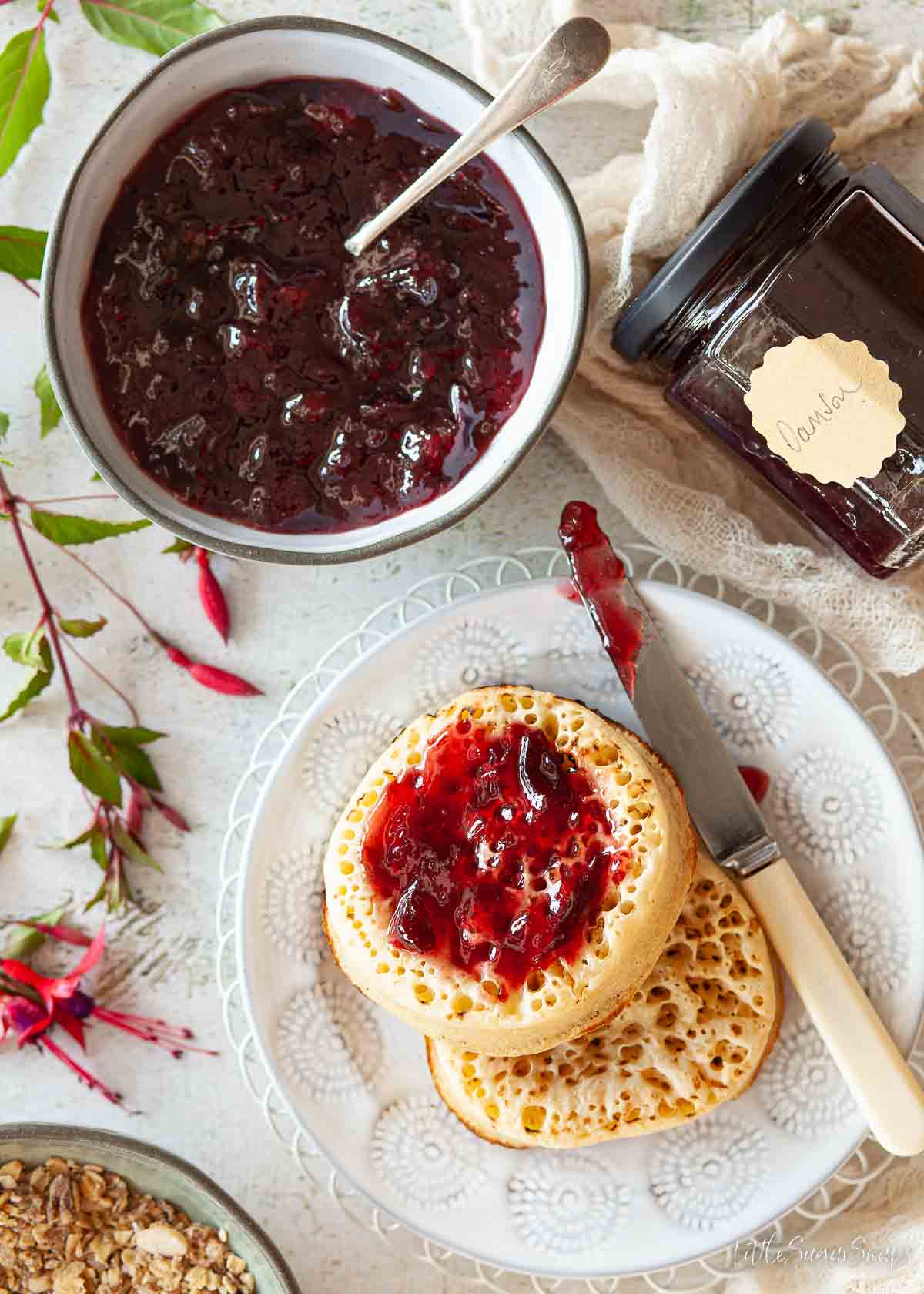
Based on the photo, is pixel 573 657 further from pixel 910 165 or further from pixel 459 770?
pixel 910 165

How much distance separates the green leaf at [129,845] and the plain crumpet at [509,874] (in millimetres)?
507

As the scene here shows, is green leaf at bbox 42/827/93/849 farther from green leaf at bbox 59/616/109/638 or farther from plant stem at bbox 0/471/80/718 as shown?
green leaf at bbox 59/616/109/638

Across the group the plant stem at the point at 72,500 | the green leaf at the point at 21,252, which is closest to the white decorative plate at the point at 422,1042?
the plant stem at the point at 72,500

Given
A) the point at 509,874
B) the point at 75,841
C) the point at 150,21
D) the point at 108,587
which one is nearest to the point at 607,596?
the point at 509,874

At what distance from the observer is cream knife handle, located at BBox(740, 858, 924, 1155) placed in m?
2.06

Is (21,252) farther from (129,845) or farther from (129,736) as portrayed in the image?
(129,845)

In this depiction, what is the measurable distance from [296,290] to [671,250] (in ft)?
2.23

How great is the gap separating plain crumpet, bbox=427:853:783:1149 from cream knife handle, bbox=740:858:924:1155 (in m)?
0.05

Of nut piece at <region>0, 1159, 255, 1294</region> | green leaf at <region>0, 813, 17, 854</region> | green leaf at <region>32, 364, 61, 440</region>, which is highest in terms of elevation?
green leaf at <region>32, 364, 61, 440</region>

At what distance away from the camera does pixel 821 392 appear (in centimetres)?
185

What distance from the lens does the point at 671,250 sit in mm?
2072

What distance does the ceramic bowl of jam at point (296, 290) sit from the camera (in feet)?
5.94

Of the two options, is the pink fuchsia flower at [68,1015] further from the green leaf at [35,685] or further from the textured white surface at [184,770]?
the green leaf at [35,685]

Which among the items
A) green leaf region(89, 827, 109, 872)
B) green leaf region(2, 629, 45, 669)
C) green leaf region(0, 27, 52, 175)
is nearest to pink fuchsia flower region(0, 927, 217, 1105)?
green leaf region(89, 827, 109, 872)
